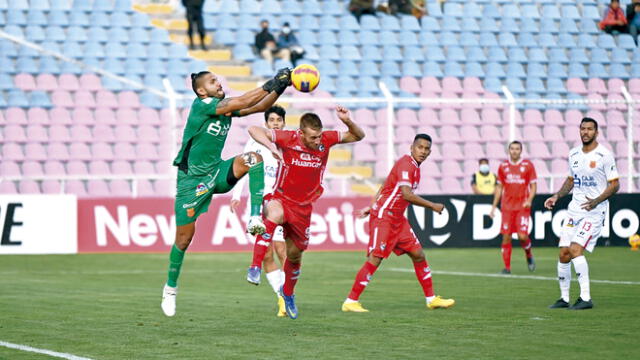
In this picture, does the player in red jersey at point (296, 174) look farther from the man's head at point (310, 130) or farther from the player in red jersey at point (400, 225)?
the player in red jersey at point (400, 225)

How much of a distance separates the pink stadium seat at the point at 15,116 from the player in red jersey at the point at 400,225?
1459 centimetres

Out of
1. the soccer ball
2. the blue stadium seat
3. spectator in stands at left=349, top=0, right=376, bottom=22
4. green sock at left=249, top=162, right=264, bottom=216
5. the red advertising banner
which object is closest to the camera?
the soccer ball

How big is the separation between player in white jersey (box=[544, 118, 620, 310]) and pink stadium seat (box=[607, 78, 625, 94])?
712 inches

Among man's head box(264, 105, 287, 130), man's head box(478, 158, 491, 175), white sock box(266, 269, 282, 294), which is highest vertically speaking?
man's head box(264, 105, 287, 130)

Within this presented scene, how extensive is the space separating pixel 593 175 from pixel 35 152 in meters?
15.5

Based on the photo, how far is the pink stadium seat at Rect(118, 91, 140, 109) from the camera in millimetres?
26781

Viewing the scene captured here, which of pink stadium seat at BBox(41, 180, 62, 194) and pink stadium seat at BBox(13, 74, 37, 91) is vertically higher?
pink stadium seat at BBox(13, 74, 37, 91)

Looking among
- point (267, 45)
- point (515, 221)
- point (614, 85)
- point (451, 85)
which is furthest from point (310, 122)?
point (614, 85)

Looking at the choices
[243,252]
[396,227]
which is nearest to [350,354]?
[396,227]

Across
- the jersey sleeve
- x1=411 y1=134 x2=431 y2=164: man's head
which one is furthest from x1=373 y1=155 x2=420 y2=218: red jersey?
the jersey sleeve

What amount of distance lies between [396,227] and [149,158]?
13.7m

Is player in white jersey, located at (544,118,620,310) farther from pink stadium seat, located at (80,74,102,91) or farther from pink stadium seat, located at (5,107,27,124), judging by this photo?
pink stadium seat, located at (80,74,102,91)

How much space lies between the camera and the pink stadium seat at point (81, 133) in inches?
1023

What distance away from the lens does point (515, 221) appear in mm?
20062
